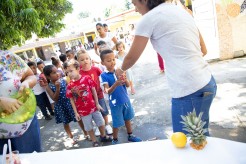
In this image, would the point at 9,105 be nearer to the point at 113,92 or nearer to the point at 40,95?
the point at 113,92

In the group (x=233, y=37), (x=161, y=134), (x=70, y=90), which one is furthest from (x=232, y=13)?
(x=70, y=90)

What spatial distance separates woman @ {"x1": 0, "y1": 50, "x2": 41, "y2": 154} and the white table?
266 mm

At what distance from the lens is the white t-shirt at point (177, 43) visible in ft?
5.67

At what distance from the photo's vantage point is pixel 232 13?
665 cm

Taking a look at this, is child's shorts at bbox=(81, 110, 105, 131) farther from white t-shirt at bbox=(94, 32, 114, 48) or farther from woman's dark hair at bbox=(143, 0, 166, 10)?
white t-shirt at bbox=(94, 32, 114, 48)

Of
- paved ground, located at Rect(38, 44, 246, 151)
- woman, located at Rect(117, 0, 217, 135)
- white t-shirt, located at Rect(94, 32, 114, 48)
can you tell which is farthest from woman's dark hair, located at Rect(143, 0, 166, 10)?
white t-shirt, located at Rect(94, 32, 114, 48)

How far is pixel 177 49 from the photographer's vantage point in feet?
5.78

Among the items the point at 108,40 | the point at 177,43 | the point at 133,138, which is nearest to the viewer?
the point at 177,43

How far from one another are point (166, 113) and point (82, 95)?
178 cm

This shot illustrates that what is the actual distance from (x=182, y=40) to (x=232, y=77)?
4094mm

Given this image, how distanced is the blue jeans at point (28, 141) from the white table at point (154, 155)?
0.99ft

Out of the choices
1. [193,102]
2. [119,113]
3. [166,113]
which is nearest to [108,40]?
[166,113]

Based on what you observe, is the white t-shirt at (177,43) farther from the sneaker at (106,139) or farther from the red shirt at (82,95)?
the sneaker at (106,139)

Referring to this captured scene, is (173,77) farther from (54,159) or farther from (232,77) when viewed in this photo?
(232,77)
